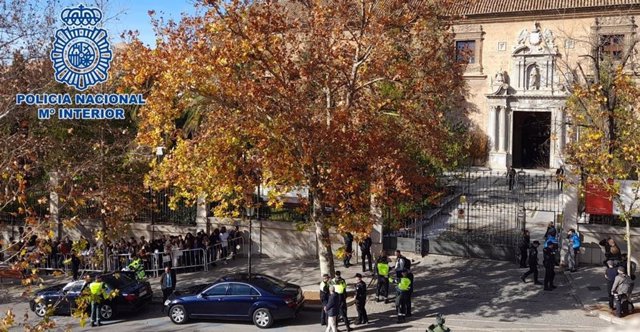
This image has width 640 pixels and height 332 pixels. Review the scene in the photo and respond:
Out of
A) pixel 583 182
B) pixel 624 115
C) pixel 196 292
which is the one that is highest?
pixel 624 115

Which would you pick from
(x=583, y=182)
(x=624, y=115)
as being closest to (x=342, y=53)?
(x=583, y=182)

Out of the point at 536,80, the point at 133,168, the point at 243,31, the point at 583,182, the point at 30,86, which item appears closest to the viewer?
the point at 243,31

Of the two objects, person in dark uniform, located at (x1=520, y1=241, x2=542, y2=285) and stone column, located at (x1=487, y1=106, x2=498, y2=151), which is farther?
stone column, located at (x1=487, y1=106, x2=498, y2=151)

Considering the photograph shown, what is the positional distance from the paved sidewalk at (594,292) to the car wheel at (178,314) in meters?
10.2

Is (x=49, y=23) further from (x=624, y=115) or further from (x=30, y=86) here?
(x=624, y=115)

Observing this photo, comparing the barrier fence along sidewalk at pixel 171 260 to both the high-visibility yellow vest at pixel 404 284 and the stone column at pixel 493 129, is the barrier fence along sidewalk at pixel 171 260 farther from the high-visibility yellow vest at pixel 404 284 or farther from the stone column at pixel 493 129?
the stone column at pixel 493 129

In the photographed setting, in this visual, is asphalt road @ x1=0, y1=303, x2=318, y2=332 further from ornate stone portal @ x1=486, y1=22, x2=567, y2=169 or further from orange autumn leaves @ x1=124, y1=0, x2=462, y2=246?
ornate stone portal @ x1=486, y1=22, x2=567, y2=169

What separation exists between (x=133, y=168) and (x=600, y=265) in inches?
612

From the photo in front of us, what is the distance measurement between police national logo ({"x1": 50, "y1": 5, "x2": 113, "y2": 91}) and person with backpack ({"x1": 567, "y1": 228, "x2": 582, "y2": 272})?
15648 mm

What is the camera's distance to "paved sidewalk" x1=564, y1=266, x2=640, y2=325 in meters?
15.0

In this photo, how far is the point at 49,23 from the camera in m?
18.5

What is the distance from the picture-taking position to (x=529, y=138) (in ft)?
122

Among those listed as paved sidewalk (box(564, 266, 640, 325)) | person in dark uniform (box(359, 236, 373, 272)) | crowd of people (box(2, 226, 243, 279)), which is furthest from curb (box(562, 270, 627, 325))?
crowd of people (box(2, 226, 243, 279))

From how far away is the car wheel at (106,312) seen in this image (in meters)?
16.3
